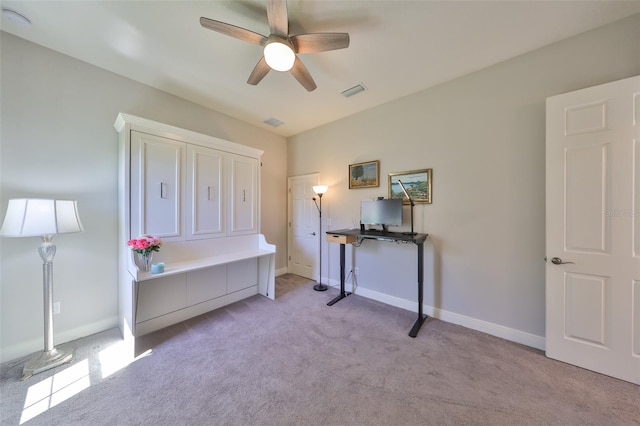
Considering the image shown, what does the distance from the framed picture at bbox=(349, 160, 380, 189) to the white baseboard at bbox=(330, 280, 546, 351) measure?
64.1 inches

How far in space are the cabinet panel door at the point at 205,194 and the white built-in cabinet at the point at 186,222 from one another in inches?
0.4

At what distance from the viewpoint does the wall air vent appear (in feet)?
9.02

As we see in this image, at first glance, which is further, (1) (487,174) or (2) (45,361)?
(1) (487,174)

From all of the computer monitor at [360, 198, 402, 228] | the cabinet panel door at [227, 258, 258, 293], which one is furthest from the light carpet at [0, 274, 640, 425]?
the computer monitor at [360, 198, 402, 228]

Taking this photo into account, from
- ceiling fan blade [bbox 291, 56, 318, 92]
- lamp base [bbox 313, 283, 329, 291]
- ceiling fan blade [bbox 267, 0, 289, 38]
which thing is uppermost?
ceiling fan blade [bbox 267, 0, 289, 38]

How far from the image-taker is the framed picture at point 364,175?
323 centimetres

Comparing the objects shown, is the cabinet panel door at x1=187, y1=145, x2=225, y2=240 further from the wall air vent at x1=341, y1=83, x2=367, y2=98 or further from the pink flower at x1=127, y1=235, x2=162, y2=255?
the wall air vent at x1=341, y1=83, x2=367, y2=98

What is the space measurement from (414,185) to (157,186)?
3.11 meters

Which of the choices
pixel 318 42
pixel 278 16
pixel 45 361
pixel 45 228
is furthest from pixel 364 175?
pixel 45 361

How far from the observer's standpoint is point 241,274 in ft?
10.6

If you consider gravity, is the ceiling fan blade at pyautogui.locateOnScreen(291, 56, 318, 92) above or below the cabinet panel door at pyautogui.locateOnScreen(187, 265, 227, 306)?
above

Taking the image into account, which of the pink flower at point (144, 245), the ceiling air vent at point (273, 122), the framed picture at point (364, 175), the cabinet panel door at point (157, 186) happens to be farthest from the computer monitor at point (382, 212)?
the pink flower at point (144, 245)

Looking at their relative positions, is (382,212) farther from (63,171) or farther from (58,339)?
(58,339)

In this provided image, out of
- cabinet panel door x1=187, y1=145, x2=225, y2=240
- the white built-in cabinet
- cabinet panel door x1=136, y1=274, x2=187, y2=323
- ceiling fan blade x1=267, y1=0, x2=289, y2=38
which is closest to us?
ceiling fan blade x1=267, y1=0, x2=289, y2=38
